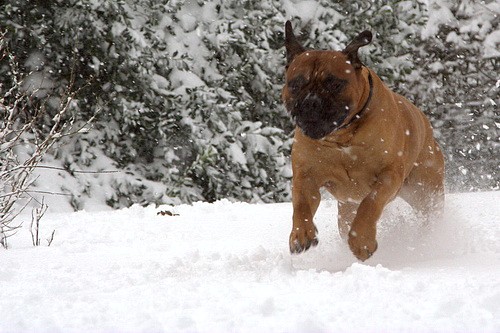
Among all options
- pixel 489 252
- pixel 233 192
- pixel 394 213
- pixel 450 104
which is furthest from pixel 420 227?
pixel 450 104

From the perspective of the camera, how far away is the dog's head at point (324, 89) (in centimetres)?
404

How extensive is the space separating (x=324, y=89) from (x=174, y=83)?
7761mm

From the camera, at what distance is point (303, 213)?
4.16m

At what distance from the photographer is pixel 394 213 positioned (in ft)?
19.0

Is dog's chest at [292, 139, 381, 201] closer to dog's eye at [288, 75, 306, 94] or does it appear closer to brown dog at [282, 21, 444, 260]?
brown dog at [282, 21, 444, 260]

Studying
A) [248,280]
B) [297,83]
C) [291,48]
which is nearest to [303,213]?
[297,83]

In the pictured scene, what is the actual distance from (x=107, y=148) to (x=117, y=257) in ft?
24.8

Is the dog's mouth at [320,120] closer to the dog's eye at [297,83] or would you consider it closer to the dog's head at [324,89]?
the dog's head at [324,89]

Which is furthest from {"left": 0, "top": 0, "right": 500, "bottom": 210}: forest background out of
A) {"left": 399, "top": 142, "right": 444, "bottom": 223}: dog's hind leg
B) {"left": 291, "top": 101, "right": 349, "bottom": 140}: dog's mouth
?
{"left": 291, "top": 101, "right": 349, "bottom": 140}: dog's mouth

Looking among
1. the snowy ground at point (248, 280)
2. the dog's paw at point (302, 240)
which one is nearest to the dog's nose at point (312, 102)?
the dog's paw at point (302, 240)

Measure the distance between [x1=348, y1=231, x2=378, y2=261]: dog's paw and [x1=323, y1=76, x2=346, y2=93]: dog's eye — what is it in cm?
79

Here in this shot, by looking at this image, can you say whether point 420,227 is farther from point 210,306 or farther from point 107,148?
point 107,148

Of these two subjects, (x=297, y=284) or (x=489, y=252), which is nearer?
(x=297, y=284)

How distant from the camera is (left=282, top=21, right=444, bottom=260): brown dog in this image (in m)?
4.04
